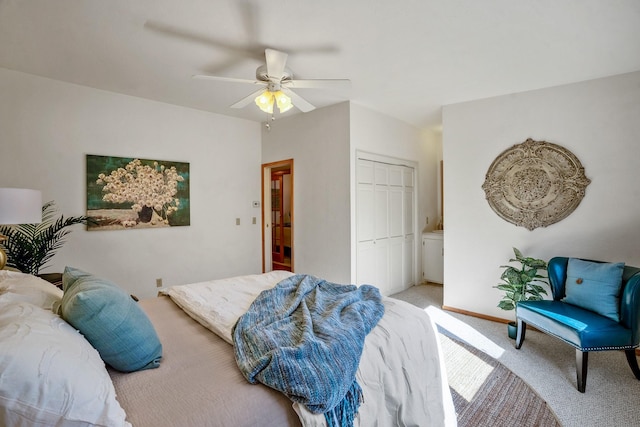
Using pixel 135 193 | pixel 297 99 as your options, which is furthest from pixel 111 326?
pixel 135 193

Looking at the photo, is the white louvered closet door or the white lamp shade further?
the white louvered closet door

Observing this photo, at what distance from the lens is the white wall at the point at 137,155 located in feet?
9.68

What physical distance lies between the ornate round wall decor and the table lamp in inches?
162

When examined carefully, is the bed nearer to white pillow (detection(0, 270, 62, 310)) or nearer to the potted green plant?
white pillow (detection(0, 270, 62, 310))

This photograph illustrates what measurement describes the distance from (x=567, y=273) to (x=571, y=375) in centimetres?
82

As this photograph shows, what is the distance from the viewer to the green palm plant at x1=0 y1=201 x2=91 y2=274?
259 centimetres

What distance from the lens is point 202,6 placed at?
191cm

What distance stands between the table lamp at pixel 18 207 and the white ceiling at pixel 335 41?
1.17 meters

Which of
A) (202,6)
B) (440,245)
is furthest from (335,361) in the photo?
(440,245)

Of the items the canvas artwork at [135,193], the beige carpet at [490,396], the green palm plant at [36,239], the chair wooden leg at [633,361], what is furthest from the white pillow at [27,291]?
the chair wooden leg at [633,361]

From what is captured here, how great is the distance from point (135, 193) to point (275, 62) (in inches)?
95.0

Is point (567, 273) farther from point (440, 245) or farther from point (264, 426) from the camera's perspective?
point (264, 426)

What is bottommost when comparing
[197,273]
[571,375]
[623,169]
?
[571,375]

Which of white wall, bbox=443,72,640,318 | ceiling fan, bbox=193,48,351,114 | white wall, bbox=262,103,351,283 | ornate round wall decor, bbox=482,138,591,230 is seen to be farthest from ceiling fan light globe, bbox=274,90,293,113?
ornate round wall decor, bbox=482,138,591,230
